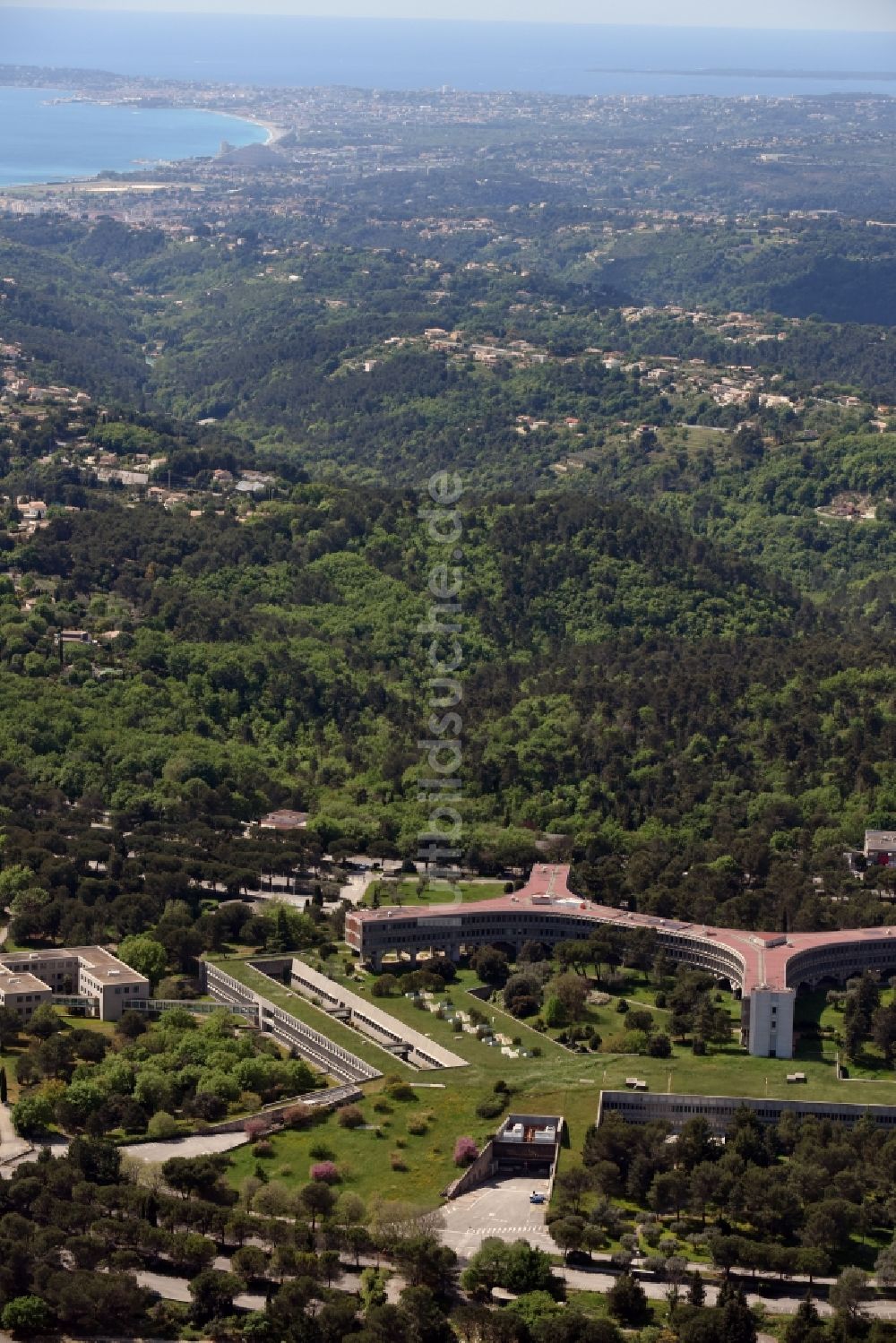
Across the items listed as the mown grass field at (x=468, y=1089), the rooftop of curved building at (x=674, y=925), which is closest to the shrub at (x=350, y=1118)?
the mown grass field at (x=468, y=1089)

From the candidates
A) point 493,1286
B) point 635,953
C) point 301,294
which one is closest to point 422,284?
point 301,294

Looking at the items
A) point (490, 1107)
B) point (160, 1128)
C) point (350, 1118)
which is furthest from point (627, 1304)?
point (160, 1128)

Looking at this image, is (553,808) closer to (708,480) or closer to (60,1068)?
(60,1068)

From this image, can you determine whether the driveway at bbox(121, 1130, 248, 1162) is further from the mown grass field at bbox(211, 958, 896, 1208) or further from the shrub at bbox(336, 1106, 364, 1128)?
the shrub at bbox(336, 1106, 364, 1128)

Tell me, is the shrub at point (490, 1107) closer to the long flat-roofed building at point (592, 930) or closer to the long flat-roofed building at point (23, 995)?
the long flat-roofed building at point (592, 930)

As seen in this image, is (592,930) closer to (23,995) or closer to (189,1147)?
(23,995)
